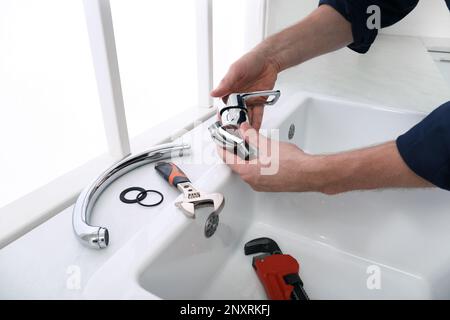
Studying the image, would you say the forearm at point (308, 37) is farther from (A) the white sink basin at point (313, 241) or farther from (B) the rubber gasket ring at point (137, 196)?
(B) the rubber gasket ring at point (137, 196)

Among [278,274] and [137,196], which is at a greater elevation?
[137,196]

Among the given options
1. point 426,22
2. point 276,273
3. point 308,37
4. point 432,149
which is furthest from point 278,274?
point 426,22

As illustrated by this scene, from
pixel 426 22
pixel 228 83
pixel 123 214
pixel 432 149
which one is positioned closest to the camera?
pixel 432 149

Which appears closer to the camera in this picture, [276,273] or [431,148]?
[431,148]

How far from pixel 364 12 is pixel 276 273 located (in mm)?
494

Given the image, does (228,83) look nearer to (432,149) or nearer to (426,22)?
(432,149)

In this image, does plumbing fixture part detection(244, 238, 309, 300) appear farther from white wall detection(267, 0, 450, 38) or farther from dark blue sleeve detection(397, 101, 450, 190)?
white wall detection(267, 0, 450, 38)

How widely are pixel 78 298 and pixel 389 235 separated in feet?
1.63

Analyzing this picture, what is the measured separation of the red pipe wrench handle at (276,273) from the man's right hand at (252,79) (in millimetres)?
234

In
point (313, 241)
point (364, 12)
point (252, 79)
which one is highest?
point (364, 12)

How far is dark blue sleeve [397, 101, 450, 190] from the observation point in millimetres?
333

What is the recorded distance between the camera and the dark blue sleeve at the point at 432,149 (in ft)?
1.09

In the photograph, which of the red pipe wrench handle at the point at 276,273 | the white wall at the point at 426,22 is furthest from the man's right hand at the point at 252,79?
the white wall at the point at 426,22

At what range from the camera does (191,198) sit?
1.37 ft
